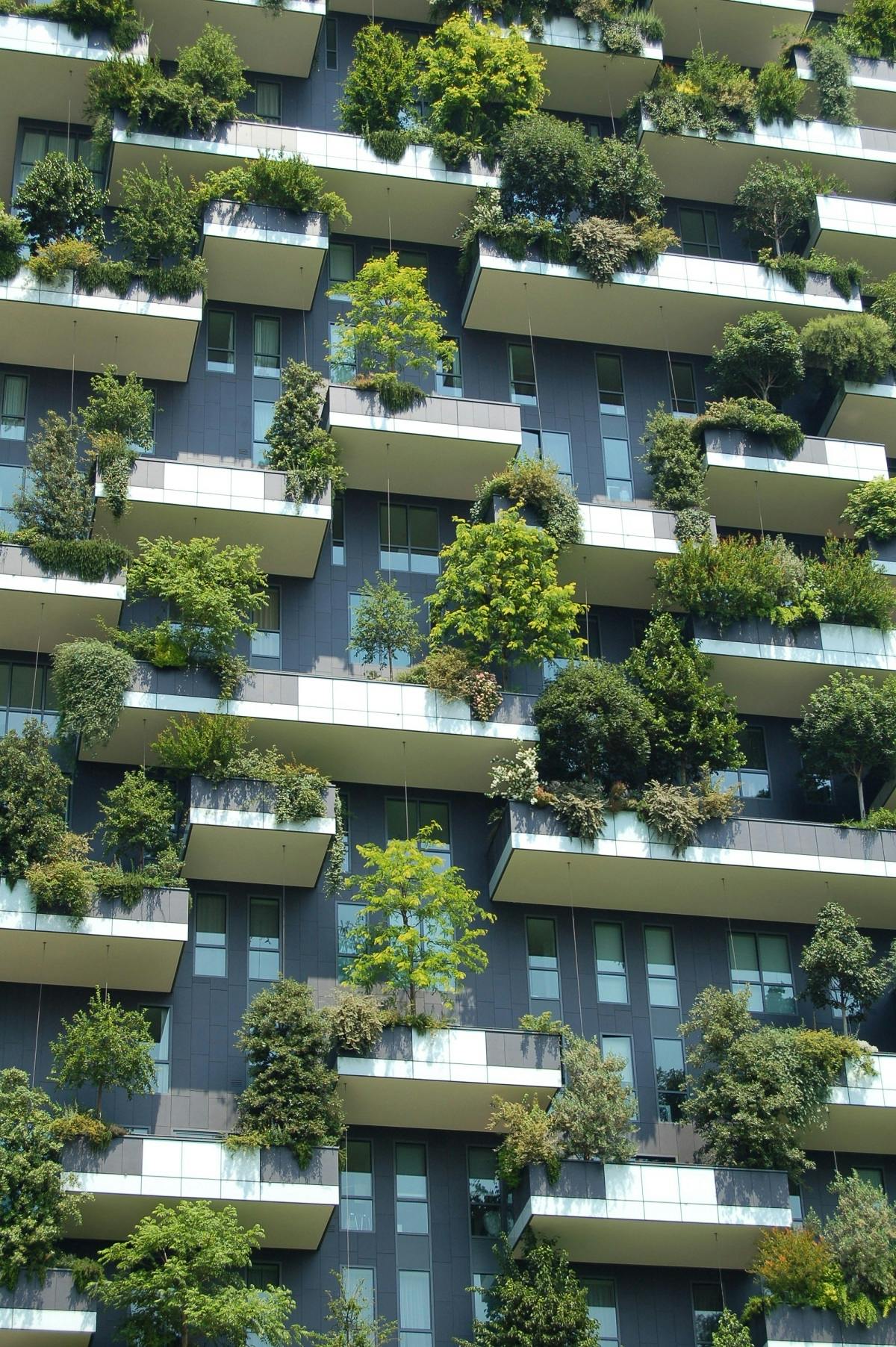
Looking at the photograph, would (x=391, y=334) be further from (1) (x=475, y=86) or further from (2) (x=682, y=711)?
(2) (x=682, y=711)

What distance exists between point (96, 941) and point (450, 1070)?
717cm

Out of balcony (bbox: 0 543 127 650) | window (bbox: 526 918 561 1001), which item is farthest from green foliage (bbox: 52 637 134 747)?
window (bbox: 526 918 561 1001)

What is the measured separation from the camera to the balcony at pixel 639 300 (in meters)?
47.1

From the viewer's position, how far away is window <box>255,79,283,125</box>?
1970 inches

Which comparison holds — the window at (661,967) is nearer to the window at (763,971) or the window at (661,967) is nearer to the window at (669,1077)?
the window at (669,1077)

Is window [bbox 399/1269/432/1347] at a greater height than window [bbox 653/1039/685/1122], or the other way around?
window [bbox 653/1039/685/1122]

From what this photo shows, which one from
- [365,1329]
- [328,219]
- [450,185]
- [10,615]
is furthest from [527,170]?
[365,1329]

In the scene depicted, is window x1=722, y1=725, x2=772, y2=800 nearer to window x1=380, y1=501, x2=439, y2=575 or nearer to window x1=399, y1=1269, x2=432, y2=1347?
window x1=380, y1=501, x2=439, y2=575

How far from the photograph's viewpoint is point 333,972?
4091 cm

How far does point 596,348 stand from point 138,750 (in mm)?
15912

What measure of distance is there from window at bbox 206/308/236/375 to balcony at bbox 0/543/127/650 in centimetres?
749

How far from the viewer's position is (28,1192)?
1342 inches

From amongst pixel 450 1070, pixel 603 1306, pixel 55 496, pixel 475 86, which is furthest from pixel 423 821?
pixel 475 86

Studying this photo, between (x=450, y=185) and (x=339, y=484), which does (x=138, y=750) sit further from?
(x=450, y=185)
